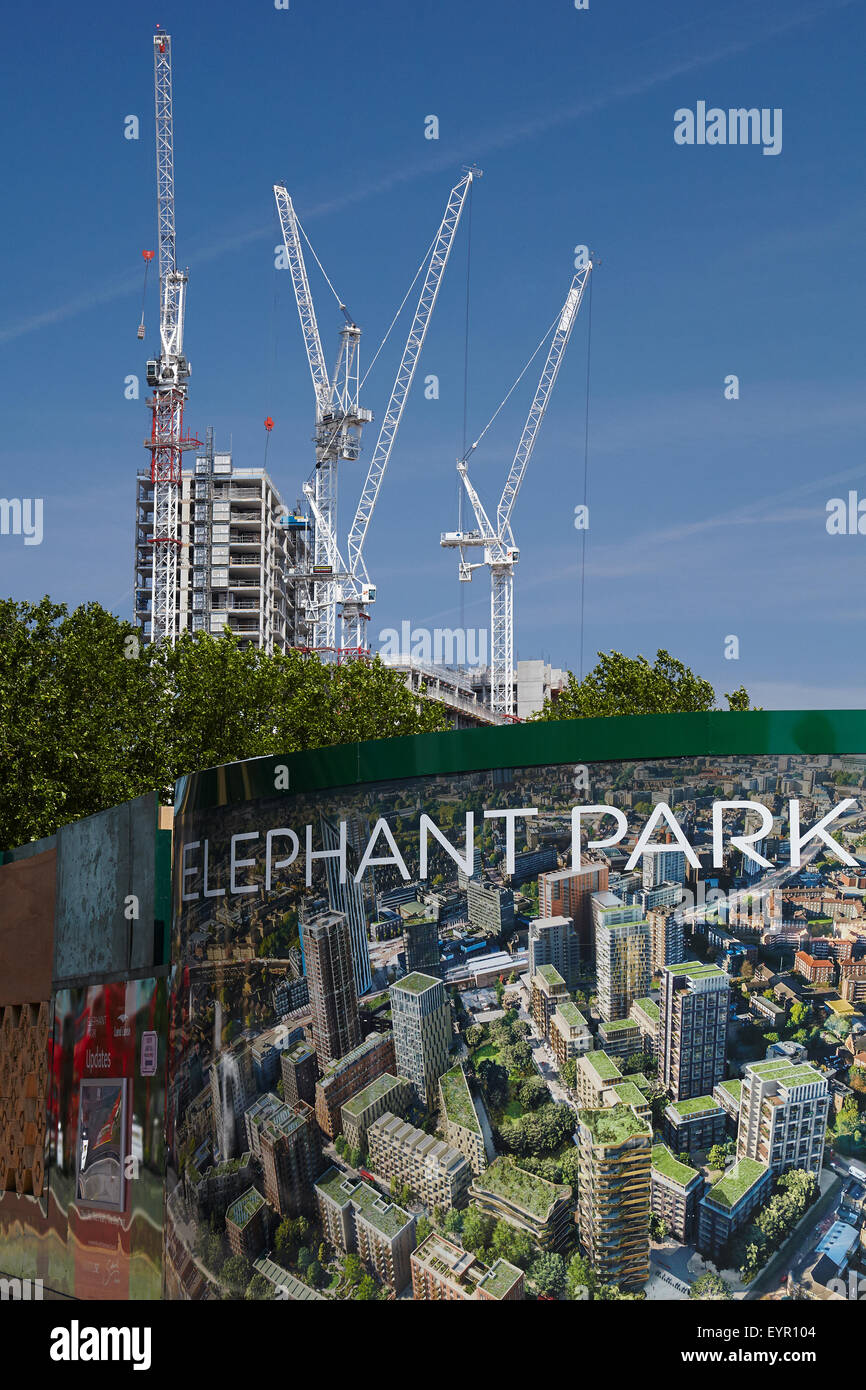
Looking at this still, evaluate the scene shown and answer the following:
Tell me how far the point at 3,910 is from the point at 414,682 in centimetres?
14021

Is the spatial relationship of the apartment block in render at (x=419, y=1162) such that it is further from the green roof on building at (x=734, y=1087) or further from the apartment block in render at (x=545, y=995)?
the green roof on building at (x=734, y=1087)

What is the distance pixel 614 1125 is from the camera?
453 inches

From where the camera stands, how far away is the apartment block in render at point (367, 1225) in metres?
12.3

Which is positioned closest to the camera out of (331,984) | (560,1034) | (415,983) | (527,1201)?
(527,1201)

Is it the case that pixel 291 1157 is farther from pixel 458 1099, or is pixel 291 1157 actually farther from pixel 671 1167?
pixel 671 1167

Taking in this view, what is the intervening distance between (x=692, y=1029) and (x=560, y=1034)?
119 centimetres

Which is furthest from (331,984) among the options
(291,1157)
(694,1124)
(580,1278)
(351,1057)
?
(694,1124)

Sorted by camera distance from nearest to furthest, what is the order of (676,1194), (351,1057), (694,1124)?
(676,1194) → (694,1124) → (351,1057)

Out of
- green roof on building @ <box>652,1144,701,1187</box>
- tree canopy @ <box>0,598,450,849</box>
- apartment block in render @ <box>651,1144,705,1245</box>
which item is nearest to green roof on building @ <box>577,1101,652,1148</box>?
green roof on building @ <box>652,1144,701,1187</box>

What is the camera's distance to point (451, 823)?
12477mm

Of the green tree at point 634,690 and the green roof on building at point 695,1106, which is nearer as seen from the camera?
the green roof on building at point 695,1106

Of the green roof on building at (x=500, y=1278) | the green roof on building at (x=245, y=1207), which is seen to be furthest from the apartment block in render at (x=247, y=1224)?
the green roof on building at (x=500, y=1278)

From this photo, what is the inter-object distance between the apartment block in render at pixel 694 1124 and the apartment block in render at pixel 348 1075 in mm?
2783

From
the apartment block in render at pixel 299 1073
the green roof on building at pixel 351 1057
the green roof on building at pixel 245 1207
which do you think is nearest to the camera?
the green roof on building at pixel 351 1057
